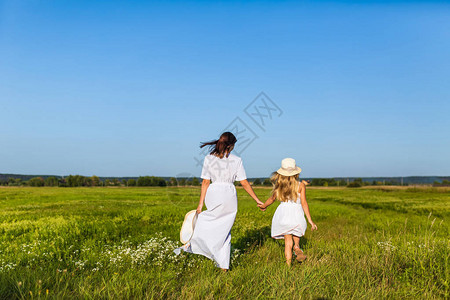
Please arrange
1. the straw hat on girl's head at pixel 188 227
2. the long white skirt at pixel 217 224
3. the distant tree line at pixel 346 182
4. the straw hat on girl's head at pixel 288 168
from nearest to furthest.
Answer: the long white skirt at pixel 217 224
the straw hat on girl's head at pixel 188 227
the straw hat on girl's head at pixel 288 168
the distant tree line at pixel 346 182

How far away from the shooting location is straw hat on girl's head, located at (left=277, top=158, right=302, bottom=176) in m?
6.65

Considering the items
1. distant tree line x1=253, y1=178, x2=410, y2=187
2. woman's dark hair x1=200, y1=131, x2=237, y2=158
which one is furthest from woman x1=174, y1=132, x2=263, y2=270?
distant tree line x1=253, y1=178, x2=410, y2=187

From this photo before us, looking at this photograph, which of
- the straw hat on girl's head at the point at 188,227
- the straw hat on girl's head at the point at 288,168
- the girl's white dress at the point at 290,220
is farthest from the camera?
the straw hat on girl's head at the point at 288,168

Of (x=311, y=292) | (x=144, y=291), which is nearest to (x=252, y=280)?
(x=311, y=292)

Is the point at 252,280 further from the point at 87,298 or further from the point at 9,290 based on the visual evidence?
the point at 9,290

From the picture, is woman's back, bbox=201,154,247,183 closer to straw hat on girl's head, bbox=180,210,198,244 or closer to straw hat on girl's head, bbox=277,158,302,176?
straw hat on girl's head, bbox=180,210,198,244

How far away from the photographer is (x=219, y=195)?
239 inches

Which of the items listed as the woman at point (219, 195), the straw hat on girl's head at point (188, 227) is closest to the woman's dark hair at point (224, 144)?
the woman at point (219, 195)

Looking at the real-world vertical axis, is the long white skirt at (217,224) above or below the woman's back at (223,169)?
below

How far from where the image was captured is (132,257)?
5.88 m

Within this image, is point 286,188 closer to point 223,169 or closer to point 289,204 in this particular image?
point 289,204

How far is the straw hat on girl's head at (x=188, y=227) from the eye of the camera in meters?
6.29

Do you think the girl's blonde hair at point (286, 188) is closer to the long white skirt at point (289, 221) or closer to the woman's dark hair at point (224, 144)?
the long white skirt at point (289, 221)

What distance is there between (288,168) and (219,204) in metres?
1.65
